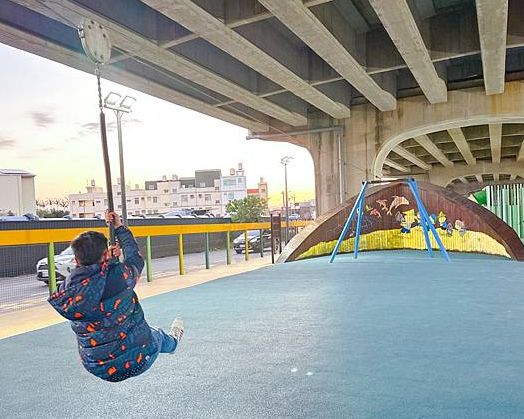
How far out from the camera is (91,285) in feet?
9.90

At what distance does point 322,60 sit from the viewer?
15.7m

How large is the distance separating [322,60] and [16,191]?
30619mm

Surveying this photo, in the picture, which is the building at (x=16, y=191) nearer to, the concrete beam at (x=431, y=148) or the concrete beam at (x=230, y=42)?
the concrete beam at (x=230, y=42)

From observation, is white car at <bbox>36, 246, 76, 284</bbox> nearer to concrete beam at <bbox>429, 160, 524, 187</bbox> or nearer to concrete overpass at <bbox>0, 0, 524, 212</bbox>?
concrete overpass at <bbox>0, 0, 524, 212</bbox>

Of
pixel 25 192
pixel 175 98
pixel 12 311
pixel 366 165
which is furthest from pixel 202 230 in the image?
pixel 25 192

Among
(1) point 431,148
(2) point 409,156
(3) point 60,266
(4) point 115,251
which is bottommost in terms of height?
(3) point 60,266

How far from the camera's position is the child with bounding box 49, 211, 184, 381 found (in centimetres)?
303

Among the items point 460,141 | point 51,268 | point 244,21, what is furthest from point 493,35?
point 460,141

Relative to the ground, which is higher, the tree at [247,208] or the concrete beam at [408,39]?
the concrete beam at [408,39]

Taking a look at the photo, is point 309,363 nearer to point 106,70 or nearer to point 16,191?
point 106,70

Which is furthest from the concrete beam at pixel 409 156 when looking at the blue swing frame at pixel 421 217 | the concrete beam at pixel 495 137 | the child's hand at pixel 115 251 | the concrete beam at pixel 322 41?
the child's hand at pixel 115 251

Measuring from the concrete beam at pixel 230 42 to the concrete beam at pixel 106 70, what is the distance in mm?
3671

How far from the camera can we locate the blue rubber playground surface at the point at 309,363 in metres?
3.49

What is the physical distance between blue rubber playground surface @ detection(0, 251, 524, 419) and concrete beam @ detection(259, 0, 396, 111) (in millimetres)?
5987
